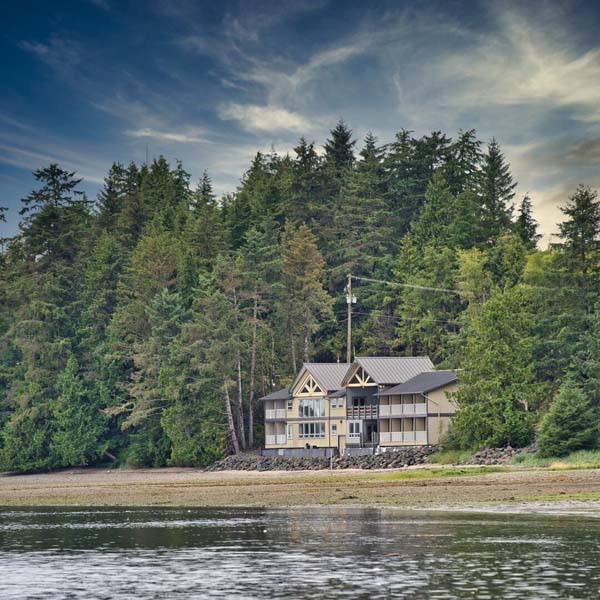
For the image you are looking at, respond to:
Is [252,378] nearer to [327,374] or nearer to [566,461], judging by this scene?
[327,374]

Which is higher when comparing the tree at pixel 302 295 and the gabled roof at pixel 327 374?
the tree at pixel 302 295

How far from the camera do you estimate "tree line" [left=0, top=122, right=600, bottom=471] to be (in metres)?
86.4

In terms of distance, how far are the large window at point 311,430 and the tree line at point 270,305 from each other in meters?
6.27

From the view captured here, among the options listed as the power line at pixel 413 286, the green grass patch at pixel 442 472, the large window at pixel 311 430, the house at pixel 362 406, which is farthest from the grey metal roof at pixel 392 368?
the green grass patch at pixel 442 472

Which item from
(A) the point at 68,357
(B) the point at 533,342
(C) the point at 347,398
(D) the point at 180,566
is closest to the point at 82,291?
(A) the point at 68,357

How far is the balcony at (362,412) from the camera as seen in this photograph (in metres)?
102

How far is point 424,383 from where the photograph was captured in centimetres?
9588

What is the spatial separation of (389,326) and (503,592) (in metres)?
96.3

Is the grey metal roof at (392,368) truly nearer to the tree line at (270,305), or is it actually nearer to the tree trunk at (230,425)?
the tree line at (270,305)

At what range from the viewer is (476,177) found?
140m

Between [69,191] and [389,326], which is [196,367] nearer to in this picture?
[389,326]

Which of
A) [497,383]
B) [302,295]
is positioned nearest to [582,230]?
[497,383]

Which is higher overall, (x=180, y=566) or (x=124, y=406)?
(x=124, y=406)

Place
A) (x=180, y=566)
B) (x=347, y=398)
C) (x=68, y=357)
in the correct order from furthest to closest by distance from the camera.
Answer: (x=68, y=357)
(x=347, y=398)
(x=180, y=566)
